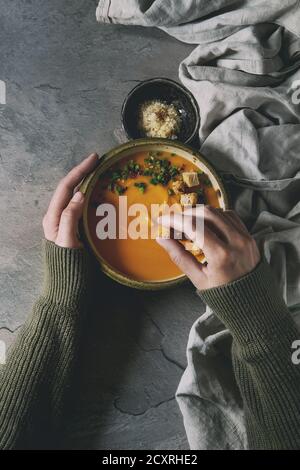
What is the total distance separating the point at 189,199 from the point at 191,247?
0.12 metres

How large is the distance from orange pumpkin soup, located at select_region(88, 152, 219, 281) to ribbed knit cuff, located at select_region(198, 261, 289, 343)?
171 mm

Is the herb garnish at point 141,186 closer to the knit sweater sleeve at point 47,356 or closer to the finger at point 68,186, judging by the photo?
the finger at point 68,186

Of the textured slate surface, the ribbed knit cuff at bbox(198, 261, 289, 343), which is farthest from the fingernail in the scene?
the ribbed knit cuff at bbox(198, 261, 289, 343)

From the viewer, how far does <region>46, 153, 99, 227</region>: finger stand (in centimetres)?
139

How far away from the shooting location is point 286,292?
4.57 feet

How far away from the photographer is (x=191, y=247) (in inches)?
53.3

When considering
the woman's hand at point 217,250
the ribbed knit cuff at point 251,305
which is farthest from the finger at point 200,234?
the ribbed knit cuff at point 251,305

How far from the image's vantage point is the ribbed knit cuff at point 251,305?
125cm

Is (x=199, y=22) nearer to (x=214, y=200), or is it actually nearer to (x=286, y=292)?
(x=214, y=200)

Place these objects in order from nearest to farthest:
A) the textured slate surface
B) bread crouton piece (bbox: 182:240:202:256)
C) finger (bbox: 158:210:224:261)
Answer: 1. finger (bbox: 158:210:224:261)
2. bread crouton piece (bbox: 182:240:202:256)
3. the textured slate surface

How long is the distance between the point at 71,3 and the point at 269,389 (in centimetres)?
126

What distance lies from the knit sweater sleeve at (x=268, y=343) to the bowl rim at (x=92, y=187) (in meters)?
0.15

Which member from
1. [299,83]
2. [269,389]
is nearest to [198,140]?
[299,83]

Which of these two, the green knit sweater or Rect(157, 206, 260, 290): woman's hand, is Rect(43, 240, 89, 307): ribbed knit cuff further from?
Rect(157, 206, 260, 290): woman's hand
